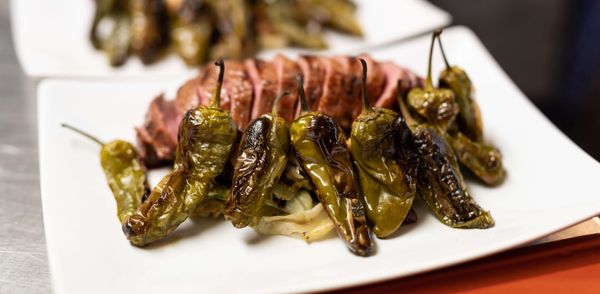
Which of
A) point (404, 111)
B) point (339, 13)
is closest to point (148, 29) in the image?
point (339, 13)

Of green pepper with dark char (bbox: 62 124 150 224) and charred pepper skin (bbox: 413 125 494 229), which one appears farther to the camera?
green pepper with dark char (bbox: 62 124 150 224)

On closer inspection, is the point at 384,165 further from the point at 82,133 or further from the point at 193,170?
the point at 82,133

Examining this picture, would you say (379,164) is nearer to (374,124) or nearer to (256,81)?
(374,124)

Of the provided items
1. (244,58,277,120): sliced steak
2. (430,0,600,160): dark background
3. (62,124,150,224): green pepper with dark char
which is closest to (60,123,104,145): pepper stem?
(62,124,150,224): green pepper with dark char

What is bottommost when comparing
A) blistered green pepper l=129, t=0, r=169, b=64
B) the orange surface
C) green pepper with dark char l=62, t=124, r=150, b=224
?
blistered green pepper l=129, t=0, r=169, b=64

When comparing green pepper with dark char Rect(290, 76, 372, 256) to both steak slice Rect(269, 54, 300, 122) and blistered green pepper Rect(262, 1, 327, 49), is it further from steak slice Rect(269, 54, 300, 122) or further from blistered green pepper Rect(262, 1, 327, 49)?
blistered green pepper Rect(262, 1, 327, 49)

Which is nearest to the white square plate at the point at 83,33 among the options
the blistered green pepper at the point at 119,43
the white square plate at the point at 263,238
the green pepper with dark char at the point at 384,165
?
the blistered green pepper at the point at 119,43
